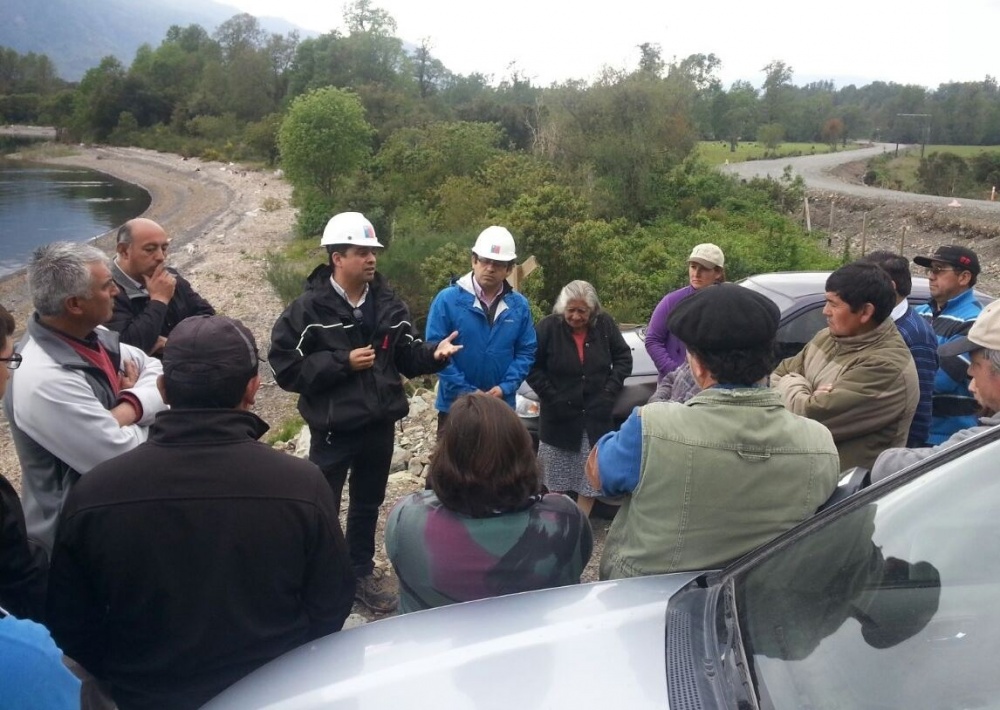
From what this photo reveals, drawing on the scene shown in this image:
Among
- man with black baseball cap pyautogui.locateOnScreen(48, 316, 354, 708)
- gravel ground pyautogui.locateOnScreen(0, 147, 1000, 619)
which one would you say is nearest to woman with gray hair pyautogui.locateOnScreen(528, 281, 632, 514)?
gravel ground pyautogui.locateOnScreen(0, 147, 1000, 619)

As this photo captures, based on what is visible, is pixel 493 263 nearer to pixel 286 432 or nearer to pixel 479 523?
pixel 479 523

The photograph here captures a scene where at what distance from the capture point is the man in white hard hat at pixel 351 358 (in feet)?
11.7

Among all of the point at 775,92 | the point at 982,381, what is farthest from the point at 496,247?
the point at 775,92

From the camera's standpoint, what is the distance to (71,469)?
8.32ft

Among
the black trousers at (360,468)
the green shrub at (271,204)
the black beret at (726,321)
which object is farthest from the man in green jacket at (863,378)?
the green shrub at (271,204)

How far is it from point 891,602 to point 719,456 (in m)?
0.59

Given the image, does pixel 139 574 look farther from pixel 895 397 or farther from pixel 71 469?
pixel 895 397

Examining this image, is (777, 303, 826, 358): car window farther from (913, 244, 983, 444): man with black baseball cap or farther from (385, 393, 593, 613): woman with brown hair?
(385, 393, 593, 613): woman with brown hair

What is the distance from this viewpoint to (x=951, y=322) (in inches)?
184

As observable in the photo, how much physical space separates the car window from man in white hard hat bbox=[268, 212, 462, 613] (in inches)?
113

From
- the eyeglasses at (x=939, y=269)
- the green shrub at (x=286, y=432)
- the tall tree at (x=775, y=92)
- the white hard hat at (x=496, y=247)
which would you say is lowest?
the green shrub at (x=286, y=432)

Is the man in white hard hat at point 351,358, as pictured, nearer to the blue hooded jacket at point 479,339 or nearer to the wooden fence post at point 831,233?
the blue hooded jacket at point 479,339

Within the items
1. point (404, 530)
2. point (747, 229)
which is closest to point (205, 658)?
point (404, 530)

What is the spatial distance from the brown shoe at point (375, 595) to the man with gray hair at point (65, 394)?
167 cm
